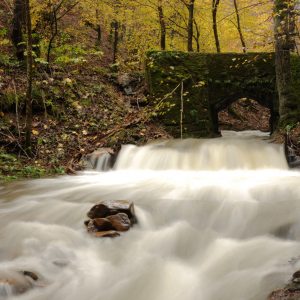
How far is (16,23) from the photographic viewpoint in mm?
11312

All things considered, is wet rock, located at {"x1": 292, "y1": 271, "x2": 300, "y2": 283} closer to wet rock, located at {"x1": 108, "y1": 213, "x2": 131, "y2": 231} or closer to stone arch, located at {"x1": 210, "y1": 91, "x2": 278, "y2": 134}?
wet rock, located at {"x1": 108, "y1": 213, "x2": 131, "y2": 231}

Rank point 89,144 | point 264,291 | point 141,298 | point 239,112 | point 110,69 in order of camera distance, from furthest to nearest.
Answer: point 239,112, point 110,69, point 89,144, point 141,298, point 264,291

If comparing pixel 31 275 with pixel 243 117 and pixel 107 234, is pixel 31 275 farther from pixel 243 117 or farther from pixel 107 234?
pixel 243 117

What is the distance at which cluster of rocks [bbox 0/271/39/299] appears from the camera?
3.23 metres

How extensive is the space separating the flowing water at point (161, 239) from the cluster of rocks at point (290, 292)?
131 millimetres

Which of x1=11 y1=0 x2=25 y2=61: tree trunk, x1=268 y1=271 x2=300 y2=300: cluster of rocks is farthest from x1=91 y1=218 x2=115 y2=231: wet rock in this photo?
x1=11 y1=0 x2=25 y2=61: tree trunk

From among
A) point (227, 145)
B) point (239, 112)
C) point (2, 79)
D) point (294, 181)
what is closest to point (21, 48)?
point (2, 79)

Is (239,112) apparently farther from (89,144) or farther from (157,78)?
(89,144)

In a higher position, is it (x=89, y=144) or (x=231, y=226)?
(x=89, y=144)

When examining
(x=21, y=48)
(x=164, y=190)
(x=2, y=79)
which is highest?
(x=21, y=48)

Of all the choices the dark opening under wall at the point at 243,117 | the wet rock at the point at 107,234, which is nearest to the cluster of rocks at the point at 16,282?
the wet rock at the point at 107,234

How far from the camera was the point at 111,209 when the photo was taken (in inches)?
181

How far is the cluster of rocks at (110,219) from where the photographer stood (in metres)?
4.49

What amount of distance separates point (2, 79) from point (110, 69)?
576 cm
